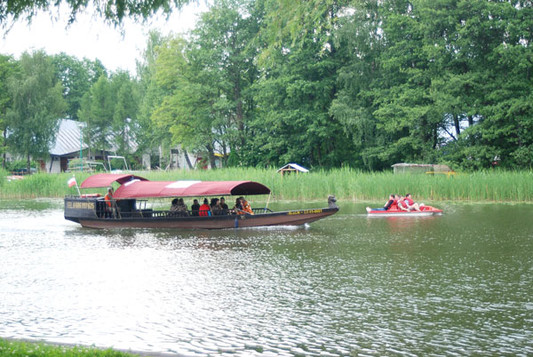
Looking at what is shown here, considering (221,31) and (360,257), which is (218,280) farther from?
(221,31)

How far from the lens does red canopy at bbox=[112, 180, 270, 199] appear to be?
24.4 m

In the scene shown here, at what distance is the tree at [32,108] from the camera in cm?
6600

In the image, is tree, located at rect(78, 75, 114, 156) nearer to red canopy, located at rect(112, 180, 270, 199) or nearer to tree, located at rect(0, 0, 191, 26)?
red canopy, located at rect(112, 180, 270, 199)

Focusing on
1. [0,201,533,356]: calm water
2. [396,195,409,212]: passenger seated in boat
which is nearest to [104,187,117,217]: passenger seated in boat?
[0,201,533,356]: calm water

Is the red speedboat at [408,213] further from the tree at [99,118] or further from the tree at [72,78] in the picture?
the tree at [72,78]

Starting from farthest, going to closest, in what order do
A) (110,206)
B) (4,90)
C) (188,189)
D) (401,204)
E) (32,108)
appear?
(4,90) → (32,108) → (401,204) → (110,206) → (188,189)

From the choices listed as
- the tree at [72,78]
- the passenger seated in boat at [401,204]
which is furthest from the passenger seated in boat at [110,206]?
the tree at [72,78]

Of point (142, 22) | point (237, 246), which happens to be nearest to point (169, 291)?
point (142, 22)

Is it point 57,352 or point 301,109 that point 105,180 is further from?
point 301,109

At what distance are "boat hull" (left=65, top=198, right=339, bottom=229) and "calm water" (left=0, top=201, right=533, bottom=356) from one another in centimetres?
142

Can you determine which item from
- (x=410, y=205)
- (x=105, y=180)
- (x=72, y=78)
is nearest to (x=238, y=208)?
(x=105, y=180)

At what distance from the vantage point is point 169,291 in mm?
12945

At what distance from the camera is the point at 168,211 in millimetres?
25516

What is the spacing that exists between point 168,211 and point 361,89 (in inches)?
1111
